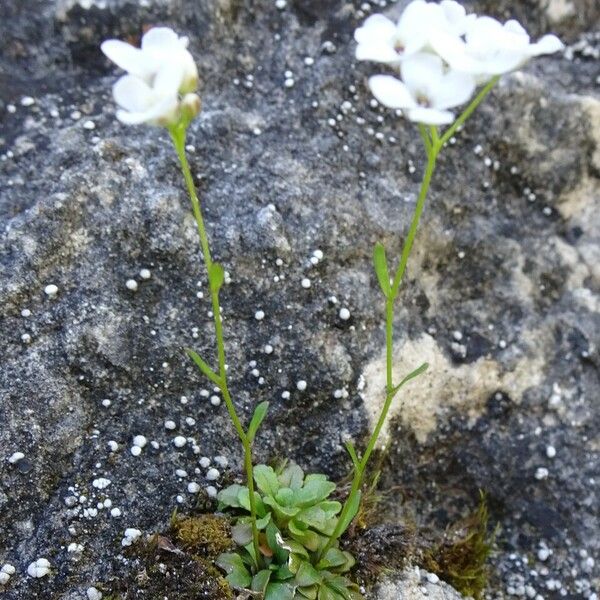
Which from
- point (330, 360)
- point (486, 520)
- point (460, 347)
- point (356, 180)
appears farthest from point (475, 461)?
point (356, 180)

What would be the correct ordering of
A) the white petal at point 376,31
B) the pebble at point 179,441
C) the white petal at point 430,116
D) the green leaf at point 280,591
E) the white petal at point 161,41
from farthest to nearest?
the pebble at point 179,441 → the green leaf at point 280,591 → the white petal at point 376,31 → the white petal at point 161,41 → the white petal at point 430,116

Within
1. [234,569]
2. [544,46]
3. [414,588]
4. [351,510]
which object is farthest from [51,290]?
[544,46]

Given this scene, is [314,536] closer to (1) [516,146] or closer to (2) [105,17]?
(1) [516,146]

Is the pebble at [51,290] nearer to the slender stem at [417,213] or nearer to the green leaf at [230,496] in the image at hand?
the green leaf at [230,496]

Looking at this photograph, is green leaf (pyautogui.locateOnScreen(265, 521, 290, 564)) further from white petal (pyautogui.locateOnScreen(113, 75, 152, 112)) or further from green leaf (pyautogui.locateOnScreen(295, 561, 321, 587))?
white petal (pyautogui.locateOnScreen(113, 75, 152, 112))

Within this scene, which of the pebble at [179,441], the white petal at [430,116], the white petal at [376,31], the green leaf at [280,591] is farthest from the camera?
the pebble at [179,441]

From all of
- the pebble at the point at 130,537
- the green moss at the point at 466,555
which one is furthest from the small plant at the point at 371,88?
the green moss at the point at 466,555
